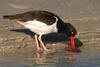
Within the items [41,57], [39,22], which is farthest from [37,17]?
[41,57]

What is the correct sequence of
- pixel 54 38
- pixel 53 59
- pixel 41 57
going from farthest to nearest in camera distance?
1. pixel 54 38
2. pixel 41 57
3. pixel 53 59

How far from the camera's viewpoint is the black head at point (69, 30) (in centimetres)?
1078

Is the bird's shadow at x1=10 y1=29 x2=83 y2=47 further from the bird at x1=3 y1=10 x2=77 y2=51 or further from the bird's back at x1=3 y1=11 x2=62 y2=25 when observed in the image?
the bird's back at x1=3 y1=11 x2=62 y2=25

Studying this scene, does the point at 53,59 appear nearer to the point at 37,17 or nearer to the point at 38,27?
the point at 38,27

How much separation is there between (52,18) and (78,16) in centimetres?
173

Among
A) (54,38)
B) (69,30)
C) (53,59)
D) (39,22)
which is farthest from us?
(54,38)

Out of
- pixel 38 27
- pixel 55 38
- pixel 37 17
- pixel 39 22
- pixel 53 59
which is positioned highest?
pixel 37 17

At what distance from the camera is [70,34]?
1080cm

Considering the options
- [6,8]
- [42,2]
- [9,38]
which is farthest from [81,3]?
[9,38]

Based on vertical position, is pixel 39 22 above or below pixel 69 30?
above

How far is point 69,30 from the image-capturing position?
10.8m

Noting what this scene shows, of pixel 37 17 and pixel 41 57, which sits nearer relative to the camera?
pixel 41 57

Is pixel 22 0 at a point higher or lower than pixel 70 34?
higher

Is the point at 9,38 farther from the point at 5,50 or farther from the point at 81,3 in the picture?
the point at 81,3
